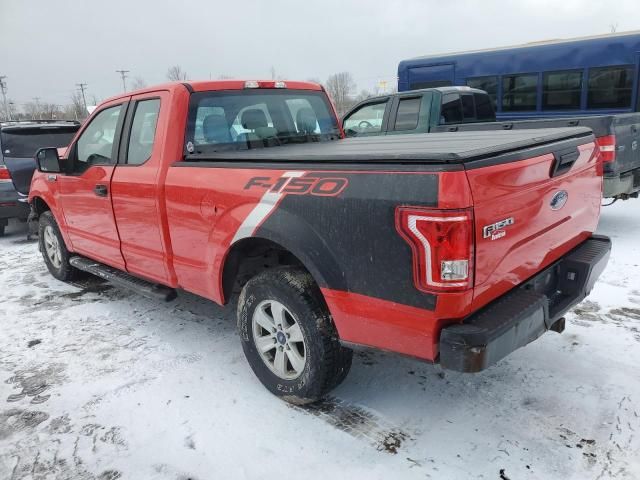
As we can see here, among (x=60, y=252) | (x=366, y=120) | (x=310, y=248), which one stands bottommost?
(x=60, y=252)

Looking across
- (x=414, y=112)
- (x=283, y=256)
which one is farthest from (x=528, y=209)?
(x=414, y=112)

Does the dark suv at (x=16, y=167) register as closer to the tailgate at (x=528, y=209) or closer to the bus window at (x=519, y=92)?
the tailgate at (x=528, y=209)

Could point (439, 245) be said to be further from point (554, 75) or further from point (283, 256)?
point (554, 75)

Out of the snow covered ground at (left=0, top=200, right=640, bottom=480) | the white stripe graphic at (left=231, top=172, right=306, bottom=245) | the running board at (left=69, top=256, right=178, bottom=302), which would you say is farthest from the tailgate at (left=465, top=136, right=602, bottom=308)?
the running board at (left=69, top=256, right=178, bottom=302)

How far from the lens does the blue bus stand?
9.60m

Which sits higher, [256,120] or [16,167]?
[256,120]

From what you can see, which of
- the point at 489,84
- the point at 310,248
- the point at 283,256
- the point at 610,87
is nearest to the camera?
the point at 310,248

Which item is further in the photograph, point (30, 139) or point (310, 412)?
point (30, 139)

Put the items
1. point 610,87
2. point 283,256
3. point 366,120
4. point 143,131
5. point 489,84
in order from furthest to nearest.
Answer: point 489,84 → point 610,87 → point 366,120 → point 143,131 → point 283,256

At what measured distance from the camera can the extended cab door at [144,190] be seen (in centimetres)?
346

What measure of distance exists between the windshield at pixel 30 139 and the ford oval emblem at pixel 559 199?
7626mm

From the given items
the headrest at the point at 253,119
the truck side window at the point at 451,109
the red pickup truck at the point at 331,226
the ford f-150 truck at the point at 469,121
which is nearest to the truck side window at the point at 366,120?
the ford f-150 truck at the point at 469,121

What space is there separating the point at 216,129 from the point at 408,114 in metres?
4.07

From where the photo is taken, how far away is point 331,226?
2377 mm
